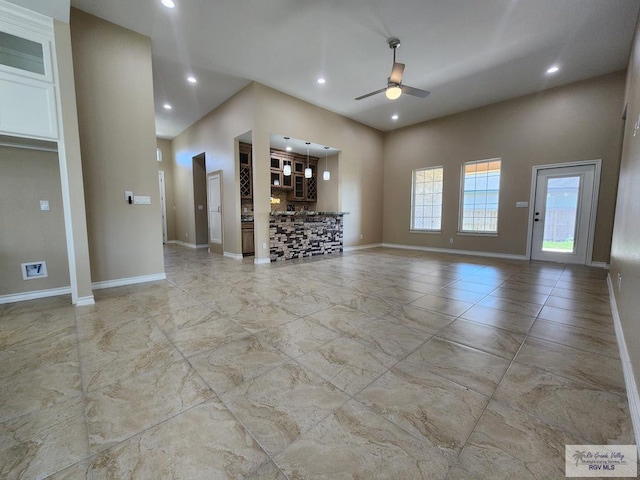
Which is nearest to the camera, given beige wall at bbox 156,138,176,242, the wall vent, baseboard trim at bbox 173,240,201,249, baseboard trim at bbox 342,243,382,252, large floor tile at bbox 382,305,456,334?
large floor tile at bbox 382,305,456,334

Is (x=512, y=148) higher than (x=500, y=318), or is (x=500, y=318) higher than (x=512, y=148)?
(x=512, y=148)

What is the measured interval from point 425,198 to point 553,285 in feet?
12.9

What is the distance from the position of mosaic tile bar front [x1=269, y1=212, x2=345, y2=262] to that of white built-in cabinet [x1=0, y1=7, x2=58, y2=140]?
332 cm

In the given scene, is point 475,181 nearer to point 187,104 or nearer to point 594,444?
point 594,444

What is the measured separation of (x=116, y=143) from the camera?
11.2 feet

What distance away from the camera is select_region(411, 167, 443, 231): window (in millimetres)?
6727

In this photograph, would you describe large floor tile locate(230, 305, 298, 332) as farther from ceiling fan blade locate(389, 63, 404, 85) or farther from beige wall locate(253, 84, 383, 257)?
ceiling fan blade locate(389, 63, 404, 85)

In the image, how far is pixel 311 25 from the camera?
3.35 meters

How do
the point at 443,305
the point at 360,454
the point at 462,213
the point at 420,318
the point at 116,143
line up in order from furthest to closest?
the point at 462,213 → the point at 116,143 → the point at 443,305 → the point at 420,318 → the point at 360,454

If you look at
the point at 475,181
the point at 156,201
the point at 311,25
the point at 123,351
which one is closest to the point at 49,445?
the point at 123,351

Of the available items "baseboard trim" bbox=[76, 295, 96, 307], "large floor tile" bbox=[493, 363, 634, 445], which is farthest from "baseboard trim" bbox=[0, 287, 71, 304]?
"large floor tile" bbox=[493, 363, 634, 445]

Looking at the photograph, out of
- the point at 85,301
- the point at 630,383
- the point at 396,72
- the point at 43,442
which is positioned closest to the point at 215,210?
the point at 85,301

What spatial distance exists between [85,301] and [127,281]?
801 mm

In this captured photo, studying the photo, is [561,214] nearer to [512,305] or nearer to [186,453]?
[512,305]
